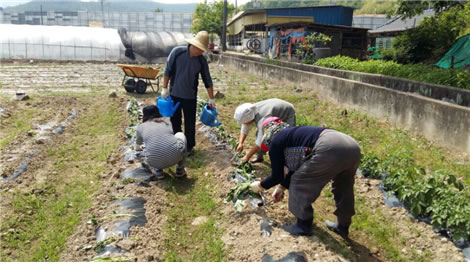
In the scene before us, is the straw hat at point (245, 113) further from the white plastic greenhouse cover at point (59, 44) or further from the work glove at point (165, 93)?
the white plastic greenhouse cover at point (59, 44)

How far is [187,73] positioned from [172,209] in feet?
7.07

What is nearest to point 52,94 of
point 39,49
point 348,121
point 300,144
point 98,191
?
point 98,191

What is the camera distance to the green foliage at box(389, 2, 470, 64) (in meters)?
12.4

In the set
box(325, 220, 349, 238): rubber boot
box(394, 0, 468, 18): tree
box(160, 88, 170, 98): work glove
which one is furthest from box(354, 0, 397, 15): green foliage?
box(325, 220, 349, 238): rubber boot

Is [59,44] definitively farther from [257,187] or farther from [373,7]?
[373,7]

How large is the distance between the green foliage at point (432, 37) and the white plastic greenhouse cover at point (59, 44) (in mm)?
17793

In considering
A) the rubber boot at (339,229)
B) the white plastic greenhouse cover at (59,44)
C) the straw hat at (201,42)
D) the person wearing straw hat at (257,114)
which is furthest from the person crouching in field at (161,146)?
the white plastic greenhouse cover at (59,44)

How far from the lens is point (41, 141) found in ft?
20.6

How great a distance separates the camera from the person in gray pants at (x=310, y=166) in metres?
3.03

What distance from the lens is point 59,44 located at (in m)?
23.2

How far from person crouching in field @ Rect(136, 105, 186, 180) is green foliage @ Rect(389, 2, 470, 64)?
438 inches

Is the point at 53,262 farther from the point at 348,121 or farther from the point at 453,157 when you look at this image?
the point at 348,121

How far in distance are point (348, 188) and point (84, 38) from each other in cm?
2432

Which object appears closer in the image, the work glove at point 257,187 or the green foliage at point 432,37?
the work glove at point 257,187
